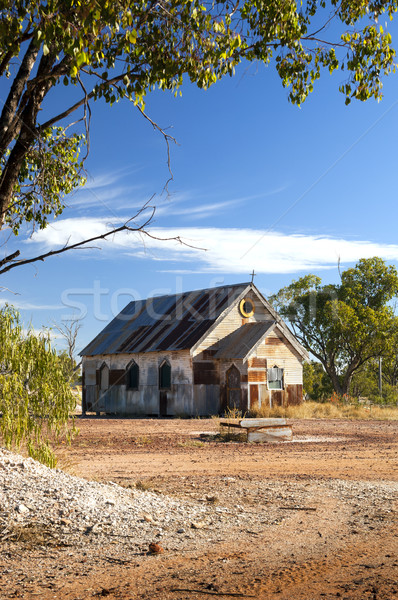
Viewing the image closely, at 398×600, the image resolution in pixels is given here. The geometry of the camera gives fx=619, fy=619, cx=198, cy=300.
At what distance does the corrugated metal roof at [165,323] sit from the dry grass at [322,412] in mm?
5027

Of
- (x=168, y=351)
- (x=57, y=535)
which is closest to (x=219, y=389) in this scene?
(x=168, y=351)

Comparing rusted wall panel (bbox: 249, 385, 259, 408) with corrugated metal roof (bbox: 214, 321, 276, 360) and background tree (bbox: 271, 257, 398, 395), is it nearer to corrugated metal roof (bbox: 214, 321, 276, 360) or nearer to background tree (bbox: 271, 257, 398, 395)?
corrugated metal roof (bbox: 214, 321, 276, 360)

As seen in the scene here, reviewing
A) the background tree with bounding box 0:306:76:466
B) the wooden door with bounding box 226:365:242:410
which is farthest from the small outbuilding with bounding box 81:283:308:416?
the background tree with bounding box 0:306:76:466

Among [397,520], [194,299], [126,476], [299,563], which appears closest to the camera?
[299,563]

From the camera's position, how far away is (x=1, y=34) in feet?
25.4

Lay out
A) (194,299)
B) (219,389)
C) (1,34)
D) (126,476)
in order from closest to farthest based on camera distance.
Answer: (1,34) < (126,476) < (219,389) < (194,299)

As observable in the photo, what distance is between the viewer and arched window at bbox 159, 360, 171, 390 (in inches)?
1275

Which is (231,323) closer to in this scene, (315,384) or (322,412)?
(322,412)

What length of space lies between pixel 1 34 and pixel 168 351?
82.5 ft

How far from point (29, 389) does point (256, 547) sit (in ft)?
12.8

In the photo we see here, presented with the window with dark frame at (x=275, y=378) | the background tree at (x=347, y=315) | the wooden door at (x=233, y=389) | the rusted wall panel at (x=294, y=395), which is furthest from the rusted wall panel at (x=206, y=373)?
the background tree at (x=347, y=315)

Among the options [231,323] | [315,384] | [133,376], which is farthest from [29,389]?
[315,384]

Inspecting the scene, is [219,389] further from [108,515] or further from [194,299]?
[108,515]

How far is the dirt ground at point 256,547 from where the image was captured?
223 inches
